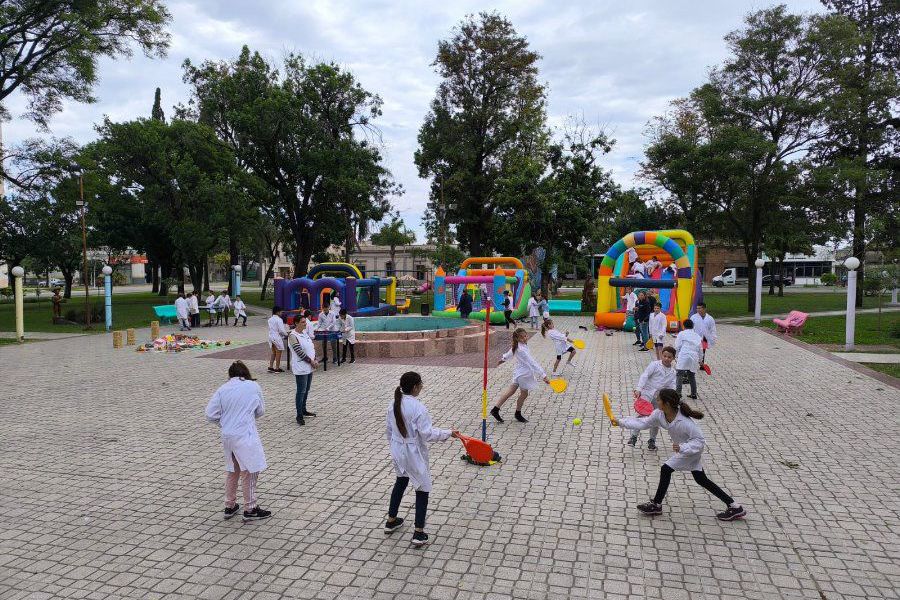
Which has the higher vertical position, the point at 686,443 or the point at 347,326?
the point at 347,326

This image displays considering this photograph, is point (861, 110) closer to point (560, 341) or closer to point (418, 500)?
point (560, 341)

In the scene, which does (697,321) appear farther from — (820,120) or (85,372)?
(820,120)

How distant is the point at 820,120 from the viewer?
1129 inches

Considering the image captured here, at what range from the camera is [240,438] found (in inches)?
223

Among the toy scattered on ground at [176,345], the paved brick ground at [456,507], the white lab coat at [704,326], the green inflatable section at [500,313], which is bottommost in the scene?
the paved brick ground at [456,507]

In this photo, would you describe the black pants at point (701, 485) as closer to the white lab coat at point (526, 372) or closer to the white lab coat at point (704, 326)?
the white lab coat at point (526, 372)

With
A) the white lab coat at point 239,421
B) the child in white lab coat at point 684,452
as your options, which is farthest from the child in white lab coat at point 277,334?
the child in white lab coat at point 684,452

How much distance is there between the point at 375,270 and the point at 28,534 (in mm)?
Answer: 66809

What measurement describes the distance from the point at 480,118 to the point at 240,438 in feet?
114

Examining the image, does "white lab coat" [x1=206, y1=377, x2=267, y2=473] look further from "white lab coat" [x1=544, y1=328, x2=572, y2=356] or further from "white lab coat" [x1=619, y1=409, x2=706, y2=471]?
"white lab coat" [x1=544, y1=328, x2=572, y2=356]

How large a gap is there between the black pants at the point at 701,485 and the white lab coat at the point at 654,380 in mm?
2247

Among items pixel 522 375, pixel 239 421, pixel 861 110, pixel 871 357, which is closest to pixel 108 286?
pixel 522 375

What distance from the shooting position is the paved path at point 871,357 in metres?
14.9

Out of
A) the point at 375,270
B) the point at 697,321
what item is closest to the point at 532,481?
the point at 697,321
